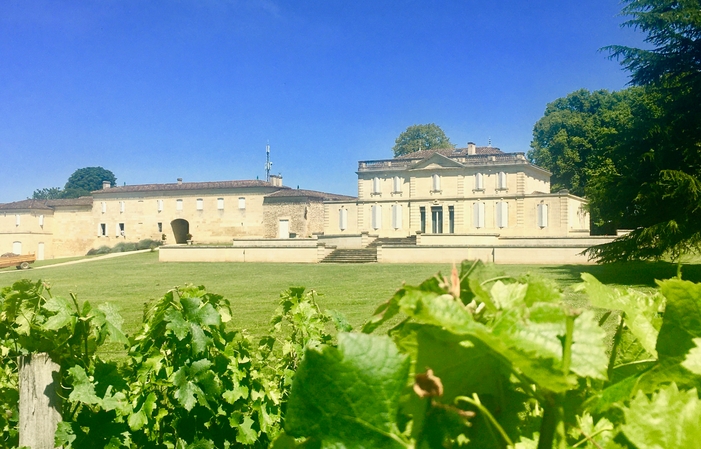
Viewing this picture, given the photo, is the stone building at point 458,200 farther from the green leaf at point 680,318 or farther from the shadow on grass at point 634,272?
the green leaf at point 680,318

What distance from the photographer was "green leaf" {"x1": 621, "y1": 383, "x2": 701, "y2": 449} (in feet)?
1.59

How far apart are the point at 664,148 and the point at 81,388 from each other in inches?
716

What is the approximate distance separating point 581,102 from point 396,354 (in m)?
54.4

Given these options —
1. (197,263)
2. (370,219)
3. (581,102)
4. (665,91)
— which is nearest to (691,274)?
(665,91)

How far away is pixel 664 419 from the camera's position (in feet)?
1.61

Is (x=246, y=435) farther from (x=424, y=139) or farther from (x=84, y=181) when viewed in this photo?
(x=84, y=181)

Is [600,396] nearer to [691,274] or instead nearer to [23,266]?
[691,274]

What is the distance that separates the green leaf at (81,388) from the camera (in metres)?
1.86

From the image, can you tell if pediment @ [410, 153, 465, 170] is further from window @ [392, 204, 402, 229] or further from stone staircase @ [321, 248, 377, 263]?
stone staircase @ [321, 248, 377, 263]

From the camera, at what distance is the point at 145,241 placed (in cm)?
4697

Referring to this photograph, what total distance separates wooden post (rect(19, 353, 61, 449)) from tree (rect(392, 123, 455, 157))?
56032mm

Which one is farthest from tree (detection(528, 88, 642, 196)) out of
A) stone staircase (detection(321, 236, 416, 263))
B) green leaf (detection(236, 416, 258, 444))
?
green leaf (detection(236, 416, 258, 444))

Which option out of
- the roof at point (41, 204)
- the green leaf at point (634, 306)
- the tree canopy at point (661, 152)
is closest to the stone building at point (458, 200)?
the tree canopy at point (661, 152)

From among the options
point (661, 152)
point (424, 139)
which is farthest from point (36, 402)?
point (424, 139)
